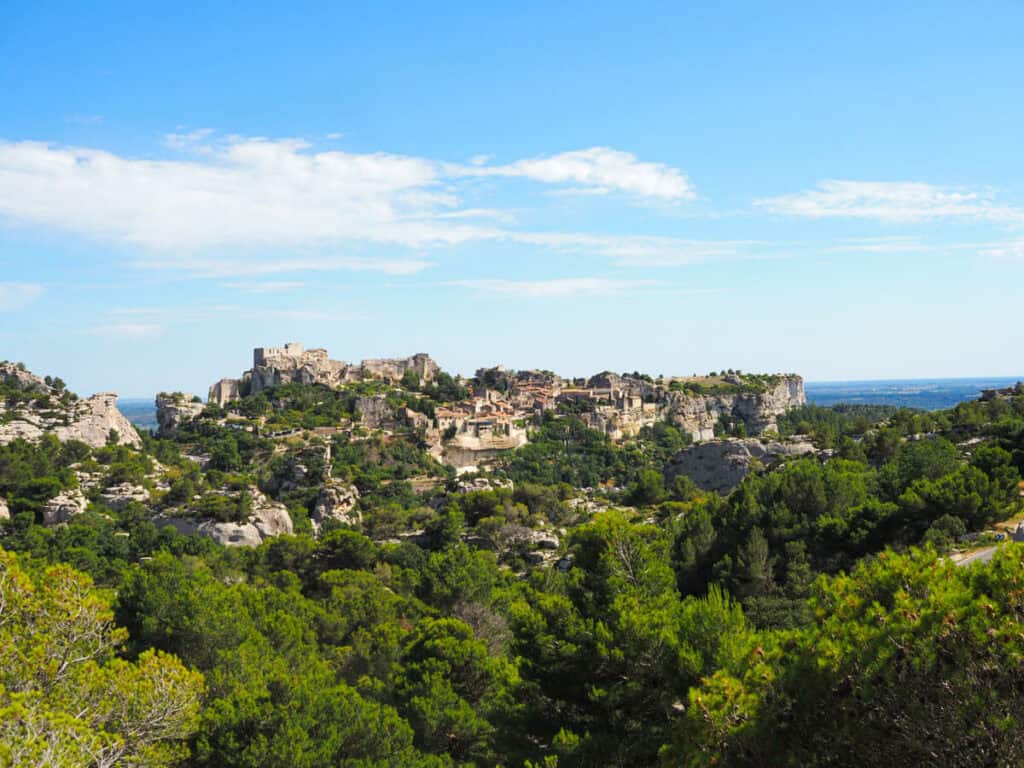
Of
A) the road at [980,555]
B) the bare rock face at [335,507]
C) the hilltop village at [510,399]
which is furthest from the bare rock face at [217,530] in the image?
the road at [980,555]

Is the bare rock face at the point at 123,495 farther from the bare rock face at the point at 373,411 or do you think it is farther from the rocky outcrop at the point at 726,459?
the rocky outcrop at the point at 726,459

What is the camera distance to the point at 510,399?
301 ft

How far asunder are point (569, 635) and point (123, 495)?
1721 inches

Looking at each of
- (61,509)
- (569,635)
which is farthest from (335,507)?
(569,635)

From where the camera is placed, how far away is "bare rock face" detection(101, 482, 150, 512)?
4797 cm

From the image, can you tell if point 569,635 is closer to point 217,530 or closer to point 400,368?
point 217,530

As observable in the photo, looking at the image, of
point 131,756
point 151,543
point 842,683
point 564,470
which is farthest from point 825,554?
point 564,470

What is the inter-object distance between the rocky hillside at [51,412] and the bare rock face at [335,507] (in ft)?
61.3

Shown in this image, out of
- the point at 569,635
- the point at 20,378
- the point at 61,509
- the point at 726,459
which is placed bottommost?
the point at 61,509

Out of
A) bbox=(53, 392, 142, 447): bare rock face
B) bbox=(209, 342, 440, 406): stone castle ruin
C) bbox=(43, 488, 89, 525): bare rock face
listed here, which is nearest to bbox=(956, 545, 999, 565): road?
bbox=(43, 488, 89, 525): bare rock face

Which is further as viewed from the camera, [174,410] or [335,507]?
[174,410]

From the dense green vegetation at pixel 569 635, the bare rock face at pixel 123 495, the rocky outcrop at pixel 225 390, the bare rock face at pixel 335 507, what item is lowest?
the bare rock face at pixel 335 507

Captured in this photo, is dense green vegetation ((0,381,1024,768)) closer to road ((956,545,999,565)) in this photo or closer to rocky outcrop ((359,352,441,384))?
road ((956,545,999,565))

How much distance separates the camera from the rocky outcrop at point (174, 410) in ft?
243
